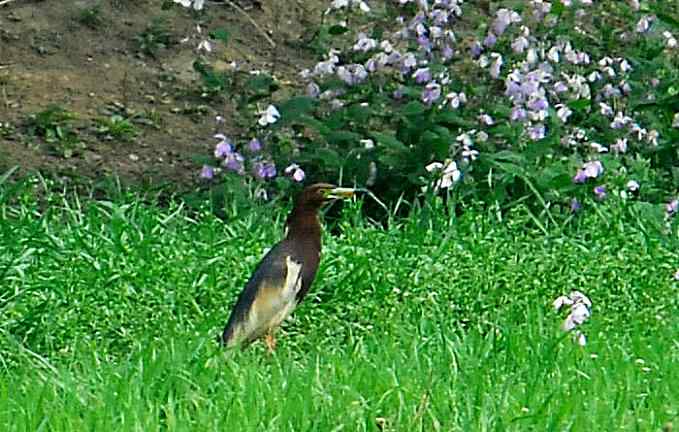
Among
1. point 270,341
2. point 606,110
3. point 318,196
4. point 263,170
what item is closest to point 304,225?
point 318,196

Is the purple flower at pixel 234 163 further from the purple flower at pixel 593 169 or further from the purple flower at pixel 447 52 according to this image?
the purple flower at pixel 593 169

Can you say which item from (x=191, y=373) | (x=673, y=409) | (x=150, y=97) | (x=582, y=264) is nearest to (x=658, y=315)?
(x=582, y=264)

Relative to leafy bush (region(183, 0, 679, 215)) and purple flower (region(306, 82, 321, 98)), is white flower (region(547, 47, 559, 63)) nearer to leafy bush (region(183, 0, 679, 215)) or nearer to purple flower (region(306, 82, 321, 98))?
leafy bush (region(183, 0, 679, 215))

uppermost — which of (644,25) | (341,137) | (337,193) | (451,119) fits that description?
(644,25)

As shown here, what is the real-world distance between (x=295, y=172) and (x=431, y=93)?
0.72 metres

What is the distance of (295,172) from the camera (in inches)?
292

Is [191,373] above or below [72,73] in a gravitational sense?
above

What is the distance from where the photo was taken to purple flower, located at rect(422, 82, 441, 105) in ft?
24.8

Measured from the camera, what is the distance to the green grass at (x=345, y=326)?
4.77m

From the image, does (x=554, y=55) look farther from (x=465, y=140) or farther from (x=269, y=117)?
(x=269, y=117)

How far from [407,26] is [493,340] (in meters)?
2.85

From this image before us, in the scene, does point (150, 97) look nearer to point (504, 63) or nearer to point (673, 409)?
point (504, 63)

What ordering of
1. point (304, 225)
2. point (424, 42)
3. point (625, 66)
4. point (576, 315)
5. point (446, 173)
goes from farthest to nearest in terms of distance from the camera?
point (625, 66) < point (424, 42) < point (446, 173) < point (304, 225) < point (576, 315)

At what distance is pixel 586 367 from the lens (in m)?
5.20
